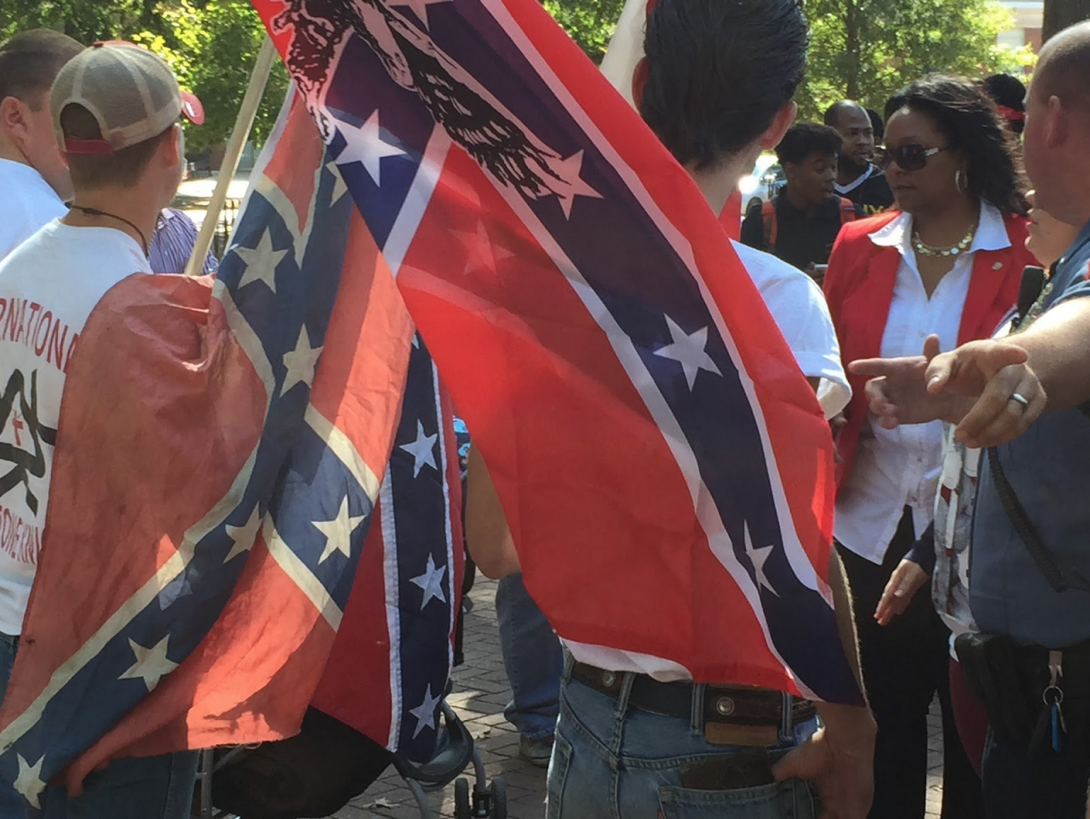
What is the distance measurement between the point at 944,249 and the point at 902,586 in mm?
1242

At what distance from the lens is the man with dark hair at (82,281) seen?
109 inches

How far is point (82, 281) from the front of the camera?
9.10 feet

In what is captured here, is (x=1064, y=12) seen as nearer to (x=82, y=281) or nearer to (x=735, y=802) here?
(x=82, y=281)

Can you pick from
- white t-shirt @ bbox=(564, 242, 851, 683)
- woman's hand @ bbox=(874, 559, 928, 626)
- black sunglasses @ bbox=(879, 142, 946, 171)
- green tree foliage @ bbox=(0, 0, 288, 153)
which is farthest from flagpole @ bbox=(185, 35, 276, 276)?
green tree foliage @ bbox=(0, 0, 288, 153)

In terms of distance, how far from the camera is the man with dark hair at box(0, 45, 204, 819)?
276 centimetres

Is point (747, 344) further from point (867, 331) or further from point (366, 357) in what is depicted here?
point (867, 331)

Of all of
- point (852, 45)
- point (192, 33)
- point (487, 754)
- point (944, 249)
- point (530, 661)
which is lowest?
point (487, 754)

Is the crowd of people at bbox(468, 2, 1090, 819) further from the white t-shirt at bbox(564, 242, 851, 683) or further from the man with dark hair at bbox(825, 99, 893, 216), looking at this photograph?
the man with dark hair at bbox(825, 99, 893, 216)

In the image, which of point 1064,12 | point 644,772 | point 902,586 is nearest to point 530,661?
point 902,586

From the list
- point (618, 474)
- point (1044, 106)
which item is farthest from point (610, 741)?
point (1044, 106)

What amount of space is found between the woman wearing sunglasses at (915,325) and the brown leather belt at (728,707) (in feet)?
6.35

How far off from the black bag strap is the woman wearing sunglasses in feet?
4.68

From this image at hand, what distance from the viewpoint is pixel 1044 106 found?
258cm

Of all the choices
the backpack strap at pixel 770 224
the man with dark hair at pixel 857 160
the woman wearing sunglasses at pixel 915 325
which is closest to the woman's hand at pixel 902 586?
the woman wearing sunglasses at pixel 915 325
